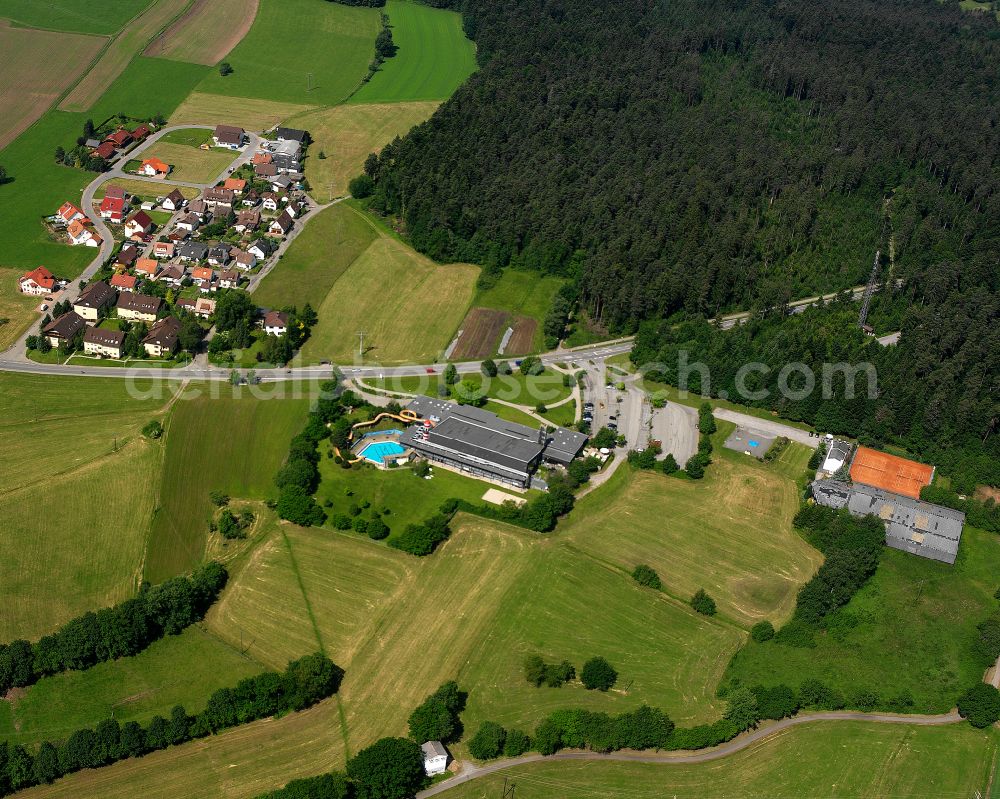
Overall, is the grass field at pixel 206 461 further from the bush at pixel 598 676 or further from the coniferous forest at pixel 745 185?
the coniferous forest at pixel 745 185

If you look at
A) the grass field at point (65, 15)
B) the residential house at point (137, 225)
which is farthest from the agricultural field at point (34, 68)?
the residential house at point (137, 225)

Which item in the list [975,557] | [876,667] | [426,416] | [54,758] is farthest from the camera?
[426,416]

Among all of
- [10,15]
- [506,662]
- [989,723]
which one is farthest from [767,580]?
[10,15]

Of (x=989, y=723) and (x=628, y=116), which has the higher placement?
(x=628, y=116)

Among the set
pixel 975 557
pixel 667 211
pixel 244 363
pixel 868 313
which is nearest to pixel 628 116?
pixel 667 211

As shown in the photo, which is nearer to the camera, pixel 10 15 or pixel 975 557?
pixel 975 557

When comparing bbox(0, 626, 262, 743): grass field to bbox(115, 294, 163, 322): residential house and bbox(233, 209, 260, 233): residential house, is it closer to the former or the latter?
bbox(115, 294, 163, 322): residential house

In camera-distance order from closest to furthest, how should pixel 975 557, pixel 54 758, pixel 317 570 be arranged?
1. pixel 54 758
2. pixel 317 570
3. pixel 975 557

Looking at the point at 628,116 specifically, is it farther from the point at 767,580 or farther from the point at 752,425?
the point at 767,580
